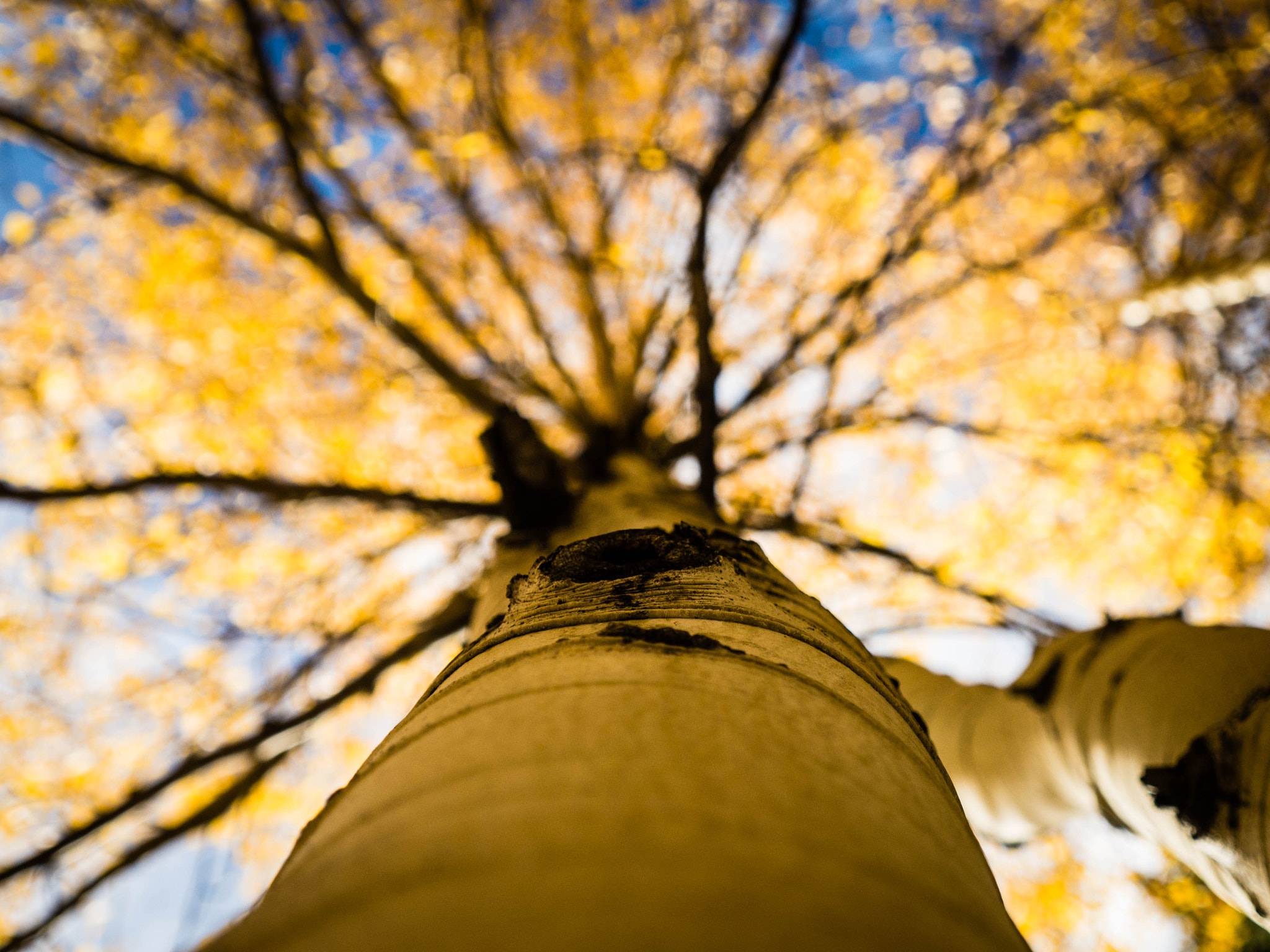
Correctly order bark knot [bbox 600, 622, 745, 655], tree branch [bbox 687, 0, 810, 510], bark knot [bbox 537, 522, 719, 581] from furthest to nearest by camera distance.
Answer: tree branch [bbox 687, 0, 810, 510] < bark knot [bbox 537, 522, 719, 581] < bark knot [bbox 600, 622, 745, 655]

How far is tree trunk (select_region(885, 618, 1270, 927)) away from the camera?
4.07 ft

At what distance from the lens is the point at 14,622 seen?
13.1 ft

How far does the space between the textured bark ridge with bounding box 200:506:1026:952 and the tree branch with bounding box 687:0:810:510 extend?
158 centimetres

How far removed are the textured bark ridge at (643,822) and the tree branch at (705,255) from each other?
158 cm

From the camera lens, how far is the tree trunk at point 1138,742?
1241 mm

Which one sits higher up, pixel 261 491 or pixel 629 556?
pixel 261 491

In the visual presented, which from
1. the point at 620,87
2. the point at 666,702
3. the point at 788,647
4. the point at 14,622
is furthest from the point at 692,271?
the point at 14,622

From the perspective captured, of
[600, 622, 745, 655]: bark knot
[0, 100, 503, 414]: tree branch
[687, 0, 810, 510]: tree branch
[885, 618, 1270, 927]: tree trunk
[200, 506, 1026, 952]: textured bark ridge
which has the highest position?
[0, 100, 503, 414]: tree branch

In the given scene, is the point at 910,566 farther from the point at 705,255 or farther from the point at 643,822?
the point at 643,822

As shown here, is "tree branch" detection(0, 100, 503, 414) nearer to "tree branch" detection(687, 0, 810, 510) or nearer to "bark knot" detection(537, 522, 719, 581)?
"bark knot" detection(537, 522, 719, 581)

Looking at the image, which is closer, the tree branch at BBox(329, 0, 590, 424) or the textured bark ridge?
the textured bark ridge

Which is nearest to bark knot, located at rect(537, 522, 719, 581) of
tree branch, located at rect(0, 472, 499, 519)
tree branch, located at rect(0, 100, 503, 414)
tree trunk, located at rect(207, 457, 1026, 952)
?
tree trunk, located at rect(207, 457, 1026, 952)

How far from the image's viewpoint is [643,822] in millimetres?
A: 475

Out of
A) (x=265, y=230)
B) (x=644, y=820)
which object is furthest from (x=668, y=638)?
(x=265, y=230)
